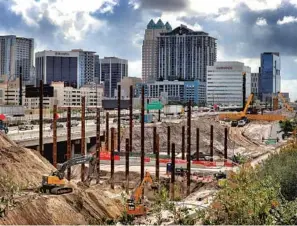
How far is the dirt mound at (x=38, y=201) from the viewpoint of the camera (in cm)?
2845

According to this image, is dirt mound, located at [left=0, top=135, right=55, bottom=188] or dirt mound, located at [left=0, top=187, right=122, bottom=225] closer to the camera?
dirt mound, located at [left=0, top=187, right=122, bottom=225]

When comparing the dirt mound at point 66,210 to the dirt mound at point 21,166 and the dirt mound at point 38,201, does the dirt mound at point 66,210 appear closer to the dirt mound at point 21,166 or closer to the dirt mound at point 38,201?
the dirt mound at point 38,201

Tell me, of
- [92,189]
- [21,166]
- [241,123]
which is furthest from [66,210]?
[241,123]

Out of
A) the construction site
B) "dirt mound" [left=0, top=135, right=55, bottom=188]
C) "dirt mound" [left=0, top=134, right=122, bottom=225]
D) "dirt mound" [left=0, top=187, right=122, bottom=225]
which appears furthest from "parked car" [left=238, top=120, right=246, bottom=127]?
"dirt mound" [left=0, top=187, right=122, bottom=225]

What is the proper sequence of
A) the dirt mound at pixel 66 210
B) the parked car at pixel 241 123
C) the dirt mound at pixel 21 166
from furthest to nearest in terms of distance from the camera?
1. the parked car at pixel 241 123
2. the dirt mound at pixel 21 166
3. the dirt mound at pixel 66 210

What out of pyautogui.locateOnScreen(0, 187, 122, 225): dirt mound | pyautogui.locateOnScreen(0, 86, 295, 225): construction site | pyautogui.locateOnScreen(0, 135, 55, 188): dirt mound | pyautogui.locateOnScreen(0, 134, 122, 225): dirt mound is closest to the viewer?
pyautogui.locateOnScreen(0, 187, 122, 225): dirt mound

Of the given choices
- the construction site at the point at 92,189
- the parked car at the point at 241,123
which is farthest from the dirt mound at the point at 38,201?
the parked car at the point at 241,123

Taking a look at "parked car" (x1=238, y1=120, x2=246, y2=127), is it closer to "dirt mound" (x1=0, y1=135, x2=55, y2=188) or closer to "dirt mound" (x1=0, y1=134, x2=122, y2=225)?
"dirt mound" (x1=0, y1=134, x2=122, y2=225)

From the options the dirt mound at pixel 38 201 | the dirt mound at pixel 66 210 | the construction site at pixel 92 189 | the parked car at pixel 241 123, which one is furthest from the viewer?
the parked car at pixel 241 123

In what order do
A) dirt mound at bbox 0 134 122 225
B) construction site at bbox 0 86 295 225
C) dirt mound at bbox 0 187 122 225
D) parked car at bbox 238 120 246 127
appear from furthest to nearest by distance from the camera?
1. parked car at bbox 238 120 246 127
2. construction site at bbox 0 86 295 225
3. dirt mound at bbox 0 134 122 225
4. dirt mound at bbox 0 187 122 225

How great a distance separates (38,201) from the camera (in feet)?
96.9

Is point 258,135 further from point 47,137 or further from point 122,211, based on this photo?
point 122,211

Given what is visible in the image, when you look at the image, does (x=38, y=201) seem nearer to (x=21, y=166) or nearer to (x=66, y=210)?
(x=66, y=210)

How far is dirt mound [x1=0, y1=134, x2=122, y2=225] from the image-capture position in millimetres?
28447
